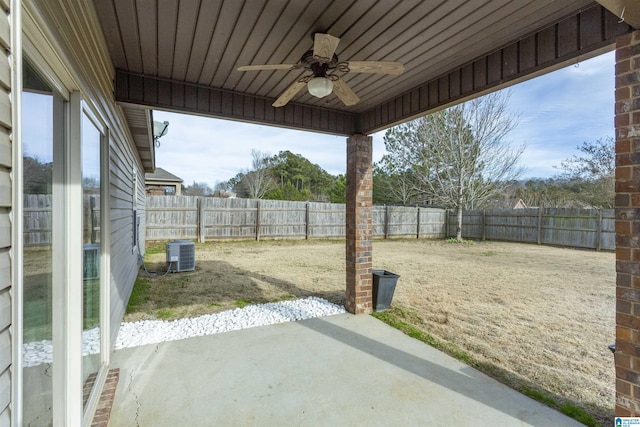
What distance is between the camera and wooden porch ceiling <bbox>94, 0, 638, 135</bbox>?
6.40 ft

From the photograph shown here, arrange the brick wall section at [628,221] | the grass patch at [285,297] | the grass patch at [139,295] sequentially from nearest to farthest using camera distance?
the brick wall section at [628,221], the grass patch at [139,295], the grass patch at [285,297]

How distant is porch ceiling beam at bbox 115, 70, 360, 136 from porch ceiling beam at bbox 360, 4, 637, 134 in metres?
0.87

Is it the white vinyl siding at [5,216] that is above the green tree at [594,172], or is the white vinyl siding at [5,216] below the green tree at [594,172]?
below

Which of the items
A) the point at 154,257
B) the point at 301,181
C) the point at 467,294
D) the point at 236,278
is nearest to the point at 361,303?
the point at 467,294

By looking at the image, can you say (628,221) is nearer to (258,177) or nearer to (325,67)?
(325,67)

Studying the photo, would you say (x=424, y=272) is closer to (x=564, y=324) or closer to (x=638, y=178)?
(x=564, y=324)

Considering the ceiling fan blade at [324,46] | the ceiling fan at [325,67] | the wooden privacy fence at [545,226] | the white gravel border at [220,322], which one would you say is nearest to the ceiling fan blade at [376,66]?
the ceiling fan at [325,67]

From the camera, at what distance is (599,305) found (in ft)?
15.2

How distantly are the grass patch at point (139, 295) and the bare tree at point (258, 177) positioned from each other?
18.9 m

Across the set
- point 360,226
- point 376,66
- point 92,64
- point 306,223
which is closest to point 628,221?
point 376,66

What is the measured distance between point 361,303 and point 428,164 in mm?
12175

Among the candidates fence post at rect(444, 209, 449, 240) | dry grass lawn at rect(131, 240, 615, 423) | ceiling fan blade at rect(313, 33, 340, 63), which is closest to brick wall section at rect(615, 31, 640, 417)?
dry grass lawn at rect(131, 240, 615, 423)

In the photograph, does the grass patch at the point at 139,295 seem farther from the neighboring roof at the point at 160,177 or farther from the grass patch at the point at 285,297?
the neighboring roof at the point at 160,177

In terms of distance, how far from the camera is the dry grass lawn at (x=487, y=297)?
9.18 feet
